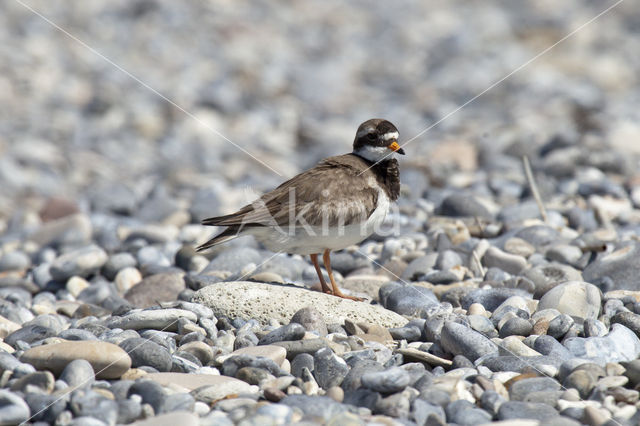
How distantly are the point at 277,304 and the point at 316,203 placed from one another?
95 cm

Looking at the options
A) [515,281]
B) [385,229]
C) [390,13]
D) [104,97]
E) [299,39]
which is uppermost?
[390,13]

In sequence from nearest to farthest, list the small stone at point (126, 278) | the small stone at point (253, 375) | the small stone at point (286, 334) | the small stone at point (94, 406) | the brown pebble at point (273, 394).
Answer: the small stone at point (94, 406) < the brown pebble at point (273, 394) < the small stone at point (253, 375) < the small stone at point (286, 334) < the small stone at point (126, 278)

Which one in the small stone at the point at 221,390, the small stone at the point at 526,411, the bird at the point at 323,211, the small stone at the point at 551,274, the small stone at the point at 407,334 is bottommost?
the small stone at the point at 526,411

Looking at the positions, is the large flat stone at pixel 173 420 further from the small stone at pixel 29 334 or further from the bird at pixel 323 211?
the bird at pixel 323 211

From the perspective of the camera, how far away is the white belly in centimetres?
642

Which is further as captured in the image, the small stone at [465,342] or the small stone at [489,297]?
the small stone at [489,297]

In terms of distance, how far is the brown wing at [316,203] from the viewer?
21.1ft

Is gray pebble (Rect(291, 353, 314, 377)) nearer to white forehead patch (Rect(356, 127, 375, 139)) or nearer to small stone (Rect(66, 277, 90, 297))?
white forehead patch (Rect(356, 127, 375, 139))

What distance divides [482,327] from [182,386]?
86.3 inches

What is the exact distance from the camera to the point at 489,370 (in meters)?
5.00

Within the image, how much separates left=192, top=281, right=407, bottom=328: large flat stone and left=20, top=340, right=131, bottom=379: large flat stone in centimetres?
135

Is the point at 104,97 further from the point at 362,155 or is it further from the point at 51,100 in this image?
the point at 362,155

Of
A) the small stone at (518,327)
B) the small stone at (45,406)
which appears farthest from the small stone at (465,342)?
the small stone at (45,406)

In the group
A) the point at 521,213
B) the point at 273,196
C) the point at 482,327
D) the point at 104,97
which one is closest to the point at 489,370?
the point at 482,327
